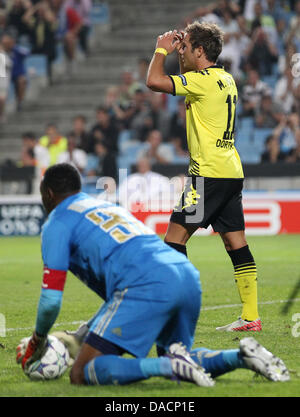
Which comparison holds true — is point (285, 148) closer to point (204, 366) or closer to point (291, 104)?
point (291, 104)

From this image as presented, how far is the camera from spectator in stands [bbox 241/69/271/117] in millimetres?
18812

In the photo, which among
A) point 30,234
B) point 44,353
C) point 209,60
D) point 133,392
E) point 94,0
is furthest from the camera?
point 94,0

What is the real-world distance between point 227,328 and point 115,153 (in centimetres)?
1219

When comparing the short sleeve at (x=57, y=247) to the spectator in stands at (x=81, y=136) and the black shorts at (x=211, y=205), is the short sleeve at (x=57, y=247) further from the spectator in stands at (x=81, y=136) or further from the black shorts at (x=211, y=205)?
the spectator in stands at (x=81, y=136)

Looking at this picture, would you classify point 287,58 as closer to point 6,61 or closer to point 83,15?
point 83,15

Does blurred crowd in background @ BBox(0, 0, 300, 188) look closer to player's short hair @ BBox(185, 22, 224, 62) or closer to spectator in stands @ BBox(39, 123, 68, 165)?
spectator in stands @ BBox(39, 123, 68, 165)

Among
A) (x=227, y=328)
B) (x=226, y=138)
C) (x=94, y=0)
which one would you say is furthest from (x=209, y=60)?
(x=94, y=0)

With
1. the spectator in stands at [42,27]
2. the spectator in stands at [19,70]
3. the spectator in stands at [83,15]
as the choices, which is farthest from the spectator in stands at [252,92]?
the spectator in stands at [19,70]

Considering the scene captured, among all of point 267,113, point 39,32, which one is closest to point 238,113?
point 267,113

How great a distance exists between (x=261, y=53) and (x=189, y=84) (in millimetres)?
13182

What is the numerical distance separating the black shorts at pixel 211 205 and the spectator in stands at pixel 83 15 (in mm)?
16687

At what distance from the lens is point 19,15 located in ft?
76.0

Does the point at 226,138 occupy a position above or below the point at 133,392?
above
